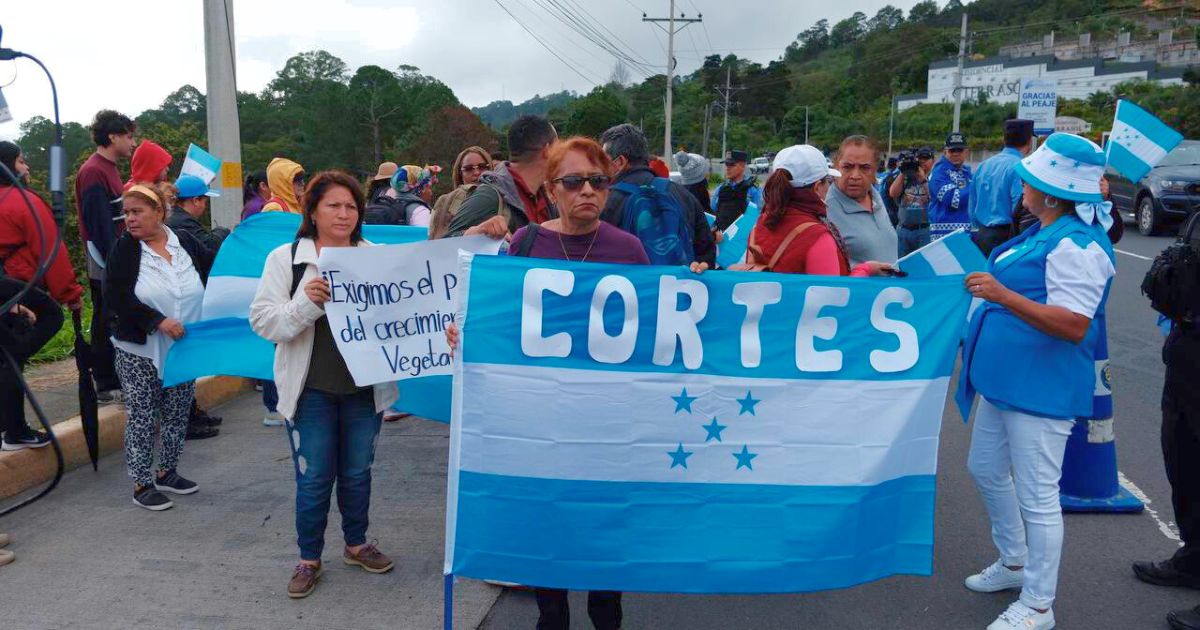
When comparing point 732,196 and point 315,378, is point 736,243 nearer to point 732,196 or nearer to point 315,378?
point 732,196

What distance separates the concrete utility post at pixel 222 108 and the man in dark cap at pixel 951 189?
7034mm

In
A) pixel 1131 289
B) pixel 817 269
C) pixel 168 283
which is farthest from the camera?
pixel 1131 289

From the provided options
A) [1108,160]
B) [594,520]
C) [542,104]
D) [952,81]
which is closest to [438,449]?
[594,520]

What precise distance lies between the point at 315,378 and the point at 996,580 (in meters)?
3.10

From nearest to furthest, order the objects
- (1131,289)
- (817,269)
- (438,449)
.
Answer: (817,269) → (438,449) → (1131,289)

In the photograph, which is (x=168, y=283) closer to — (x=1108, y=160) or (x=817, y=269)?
(x=817, y=269)

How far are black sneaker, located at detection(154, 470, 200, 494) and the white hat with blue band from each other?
15.3 feet

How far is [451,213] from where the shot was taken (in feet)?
14.7

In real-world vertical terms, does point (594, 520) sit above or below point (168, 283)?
below

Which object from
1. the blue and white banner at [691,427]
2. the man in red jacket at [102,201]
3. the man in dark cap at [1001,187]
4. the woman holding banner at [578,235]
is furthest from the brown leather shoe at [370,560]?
the man in dark cap at [1001,187]

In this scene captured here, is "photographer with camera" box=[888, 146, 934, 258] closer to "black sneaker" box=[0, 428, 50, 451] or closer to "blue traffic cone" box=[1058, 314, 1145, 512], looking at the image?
"blue traffic cone" box=[1058, 314, 1145, 512]

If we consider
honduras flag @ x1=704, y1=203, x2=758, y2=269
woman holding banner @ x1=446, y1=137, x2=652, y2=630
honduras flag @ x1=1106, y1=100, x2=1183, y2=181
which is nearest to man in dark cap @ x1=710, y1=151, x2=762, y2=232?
honduras flag @ x1=704, y1=203, x2=758, y2=269

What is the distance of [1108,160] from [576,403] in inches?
103

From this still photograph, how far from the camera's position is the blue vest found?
340cm
